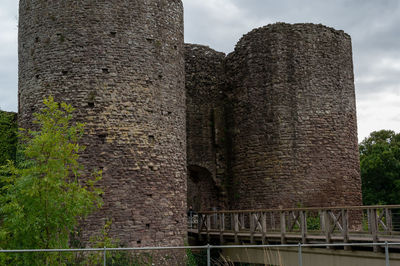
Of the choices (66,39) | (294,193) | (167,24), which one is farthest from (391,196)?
(66,39)

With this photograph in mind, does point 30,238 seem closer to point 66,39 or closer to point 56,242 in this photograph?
point 56,242

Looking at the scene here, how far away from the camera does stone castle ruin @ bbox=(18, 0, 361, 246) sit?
15133 mm

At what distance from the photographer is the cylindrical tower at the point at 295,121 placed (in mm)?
20250

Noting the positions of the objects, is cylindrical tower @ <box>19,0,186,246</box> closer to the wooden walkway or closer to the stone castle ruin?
the stone castle ruin

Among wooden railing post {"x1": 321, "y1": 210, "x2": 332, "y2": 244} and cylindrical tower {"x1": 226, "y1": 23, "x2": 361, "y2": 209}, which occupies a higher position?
cylindrical tower {"x1": 226, "y1": 23, "x2": 361, "y2": 209}

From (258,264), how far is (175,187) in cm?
349

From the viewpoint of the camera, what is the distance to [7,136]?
1756 centimetres

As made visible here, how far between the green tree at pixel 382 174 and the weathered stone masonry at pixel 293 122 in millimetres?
15413

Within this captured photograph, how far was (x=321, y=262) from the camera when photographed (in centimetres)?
1327

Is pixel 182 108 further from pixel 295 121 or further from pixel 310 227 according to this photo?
pixel 310 227

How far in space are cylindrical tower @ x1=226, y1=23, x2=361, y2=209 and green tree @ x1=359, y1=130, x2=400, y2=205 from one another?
1542 centimetres

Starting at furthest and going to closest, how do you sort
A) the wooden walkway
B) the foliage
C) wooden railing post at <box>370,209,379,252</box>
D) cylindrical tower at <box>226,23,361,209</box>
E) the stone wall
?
the stone wall, cylindrical tower at <box>226,23,361,209</box>, the foliage, the wooden walkway, wooden railing post at <box>370,209,379,252</box>

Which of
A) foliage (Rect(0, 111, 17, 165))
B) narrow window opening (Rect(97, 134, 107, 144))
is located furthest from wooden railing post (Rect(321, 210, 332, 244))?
foliage (Rect(0, 111, 17, 165))

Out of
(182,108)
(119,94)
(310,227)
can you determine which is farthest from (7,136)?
(310,227)
